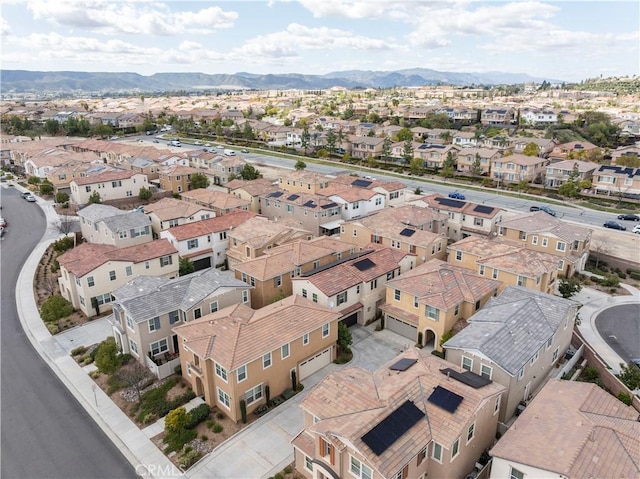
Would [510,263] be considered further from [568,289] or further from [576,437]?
[576,437]

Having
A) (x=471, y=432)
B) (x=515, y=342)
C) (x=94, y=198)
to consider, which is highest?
(x=515, y=342)

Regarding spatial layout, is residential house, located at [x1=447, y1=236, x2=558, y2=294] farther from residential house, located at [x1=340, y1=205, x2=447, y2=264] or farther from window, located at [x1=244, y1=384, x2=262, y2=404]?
window, located at [x1=244, y1=384, x2=262, y2=404]

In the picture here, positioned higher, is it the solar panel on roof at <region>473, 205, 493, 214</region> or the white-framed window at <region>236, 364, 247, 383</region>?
the solar panel on roof at <region>473, 205, 493, 214</region>

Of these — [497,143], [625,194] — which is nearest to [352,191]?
[625,194]

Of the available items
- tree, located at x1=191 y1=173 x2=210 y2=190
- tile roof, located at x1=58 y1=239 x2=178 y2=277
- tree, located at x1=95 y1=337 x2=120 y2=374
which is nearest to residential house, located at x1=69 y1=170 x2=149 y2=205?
tree, located at x1=191 y1=173 x2=210 y2=190

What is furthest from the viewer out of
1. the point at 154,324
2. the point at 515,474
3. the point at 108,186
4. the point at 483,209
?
the point at 108,186

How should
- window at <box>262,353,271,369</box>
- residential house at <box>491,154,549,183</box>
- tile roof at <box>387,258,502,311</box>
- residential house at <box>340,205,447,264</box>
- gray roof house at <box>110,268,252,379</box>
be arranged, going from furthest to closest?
residential house at <box>491,154,549,183</box>, residential house at <box>340,205,447,264</box>, tile roof at <box>387,258,502,311</box>, gray roof house at <box>110,268,252,379</box>, window at <box>262,353,271,369</box>

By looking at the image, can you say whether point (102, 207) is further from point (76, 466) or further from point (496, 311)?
point (496, 311)

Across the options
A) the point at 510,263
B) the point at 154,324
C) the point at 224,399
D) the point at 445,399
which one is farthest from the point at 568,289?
the point at 154,324
